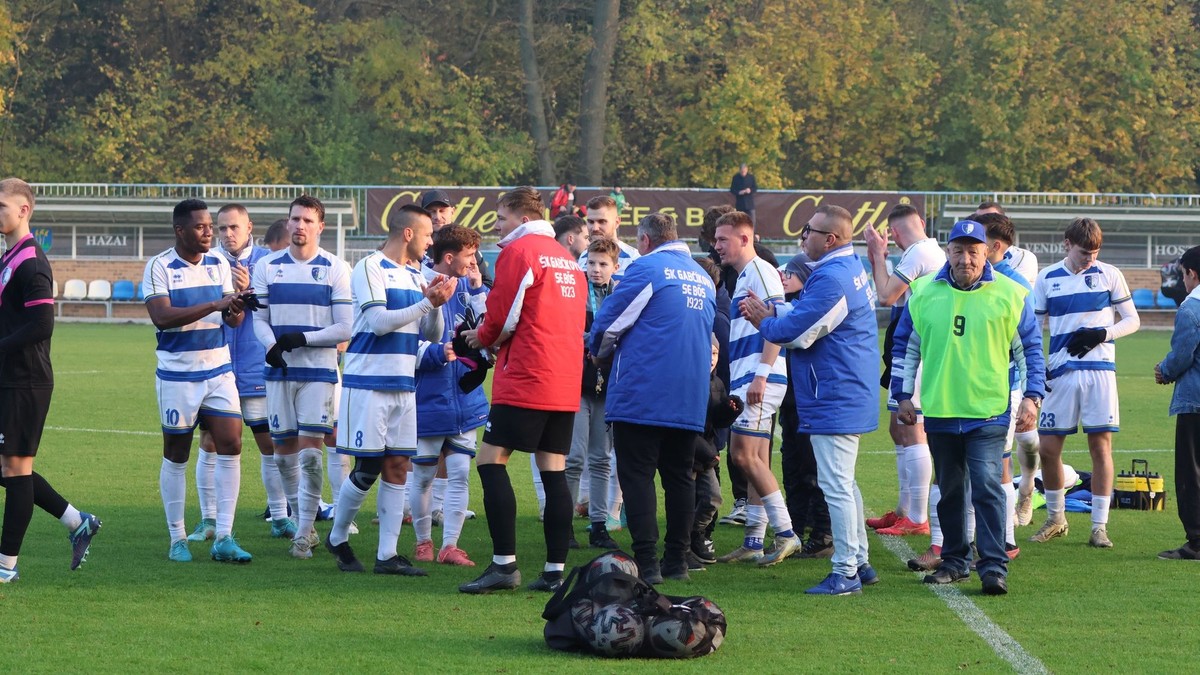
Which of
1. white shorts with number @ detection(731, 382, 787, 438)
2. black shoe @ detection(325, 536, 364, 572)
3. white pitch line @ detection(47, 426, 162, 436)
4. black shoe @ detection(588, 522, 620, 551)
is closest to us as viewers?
black shoe @ detection(325, 536, 364, 572)

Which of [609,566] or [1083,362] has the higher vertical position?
[1083,362]

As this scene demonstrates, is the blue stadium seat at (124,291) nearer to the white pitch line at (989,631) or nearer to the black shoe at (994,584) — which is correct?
the white pitch line at (989,631)

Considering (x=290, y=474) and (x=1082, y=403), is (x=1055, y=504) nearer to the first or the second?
(x=1082, y=403)

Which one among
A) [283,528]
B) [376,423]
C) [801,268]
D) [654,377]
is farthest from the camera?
[283,528]

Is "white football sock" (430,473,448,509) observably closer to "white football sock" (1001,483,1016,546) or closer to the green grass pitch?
the green grass pitch

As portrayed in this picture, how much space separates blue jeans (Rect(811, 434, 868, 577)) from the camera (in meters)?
8.02

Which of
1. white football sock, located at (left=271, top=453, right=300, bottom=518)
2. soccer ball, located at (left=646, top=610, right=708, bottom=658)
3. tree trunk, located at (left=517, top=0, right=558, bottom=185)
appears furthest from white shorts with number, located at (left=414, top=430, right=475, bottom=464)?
tree trunk, located at (left=517, top=0, right=558, bottom=185)

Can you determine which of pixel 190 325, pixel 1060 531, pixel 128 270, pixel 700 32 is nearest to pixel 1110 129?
pixel 700 32

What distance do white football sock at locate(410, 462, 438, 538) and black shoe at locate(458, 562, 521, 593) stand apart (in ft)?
3.85

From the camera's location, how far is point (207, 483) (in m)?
9.40

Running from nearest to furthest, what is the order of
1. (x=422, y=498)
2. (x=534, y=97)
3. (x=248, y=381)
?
(x=422, y=498), (x=248, y=381), (x=534, y=97)

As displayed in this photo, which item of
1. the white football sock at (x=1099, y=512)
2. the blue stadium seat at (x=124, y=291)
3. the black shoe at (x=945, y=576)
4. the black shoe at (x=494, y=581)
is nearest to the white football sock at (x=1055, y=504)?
the white football sock at (x=1099, y=512)

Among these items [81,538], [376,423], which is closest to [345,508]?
[376,423]

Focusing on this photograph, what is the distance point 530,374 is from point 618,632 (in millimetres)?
1722
